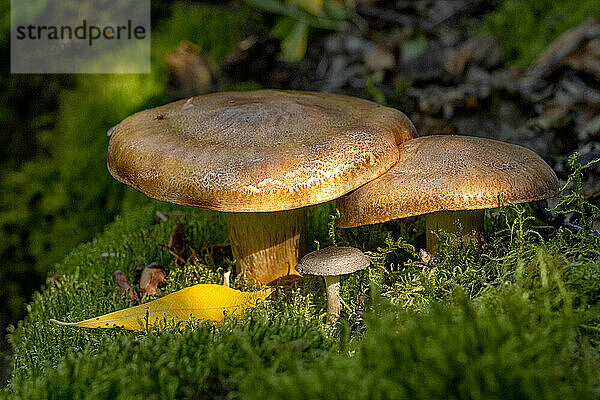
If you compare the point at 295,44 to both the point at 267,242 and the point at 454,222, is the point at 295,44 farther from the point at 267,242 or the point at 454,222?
the point at 454,222

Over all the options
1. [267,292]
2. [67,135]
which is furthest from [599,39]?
[67,135]

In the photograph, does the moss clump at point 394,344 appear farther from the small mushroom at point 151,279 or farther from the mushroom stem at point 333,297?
the small mushroom at point 151,279

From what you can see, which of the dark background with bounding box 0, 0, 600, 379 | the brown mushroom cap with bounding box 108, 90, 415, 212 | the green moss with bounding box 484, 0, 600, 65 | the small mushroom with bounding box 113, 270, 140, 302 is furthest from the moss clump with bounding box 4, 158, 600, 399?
the green moss with bounding box 484, 0, 600, 65

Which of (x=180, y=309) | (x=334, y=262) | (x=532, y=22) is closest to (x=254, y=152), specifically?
(x=334, y=262)

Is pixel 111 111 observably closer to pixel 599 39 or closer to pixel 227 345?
pixel 227 345

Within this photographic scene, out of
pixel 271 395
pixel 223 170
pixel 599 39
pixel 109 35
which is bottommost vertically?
pixel 271 395

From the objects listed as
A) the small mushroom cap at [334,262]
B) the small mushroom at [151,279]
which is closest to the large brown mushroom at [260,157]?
the small mushroom cap at [334,262]

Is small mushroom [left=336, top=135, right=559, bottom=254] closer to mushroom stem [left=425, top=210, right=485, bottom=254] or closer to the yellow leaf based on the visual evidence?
mushroom stem [left=425, top=210, right=485, bottom=254]
